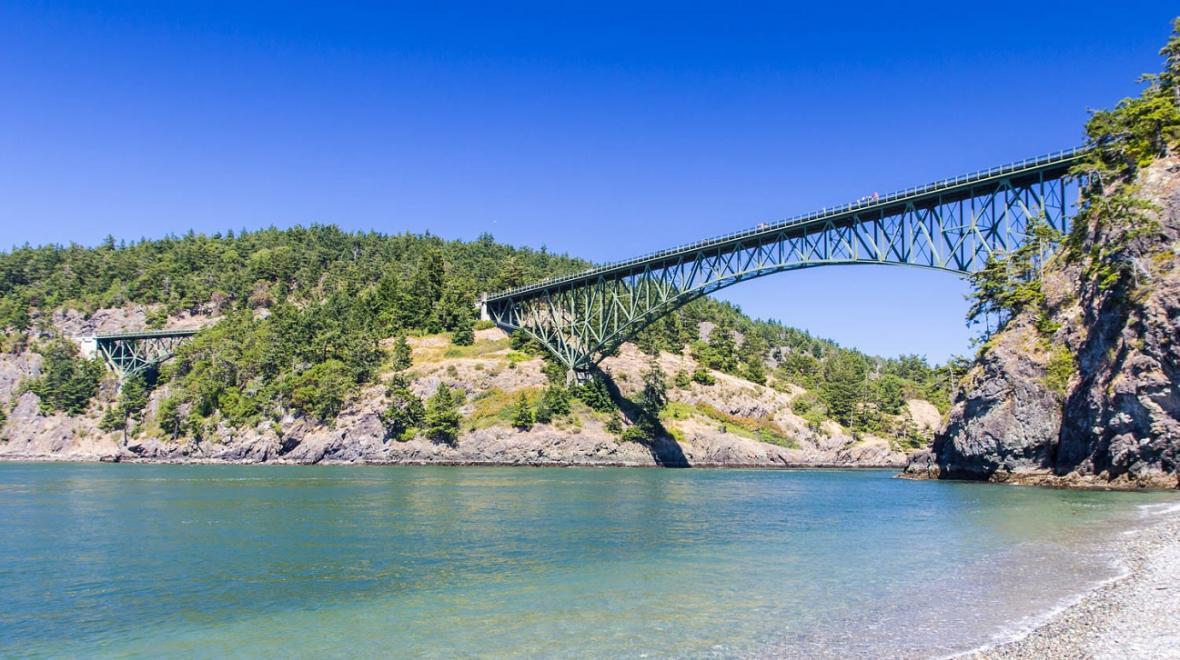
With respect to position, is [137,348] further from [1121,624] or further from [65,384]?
[1121,624]

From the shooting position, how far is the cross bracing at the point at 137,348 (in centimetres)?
12975

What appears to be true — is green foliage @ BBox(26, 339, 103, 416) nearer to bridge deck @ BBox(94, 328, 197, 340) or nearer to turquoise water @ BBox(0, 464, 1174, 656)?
bridge deck @ BBox(94, 328, 197, 340)

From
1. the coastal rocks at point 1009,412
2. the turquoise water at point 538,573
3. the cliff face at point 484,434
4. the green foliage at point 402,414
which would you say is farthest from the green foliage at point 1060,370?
the green foliage at point 402,414

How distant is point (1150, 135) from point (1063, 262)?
10.1 m

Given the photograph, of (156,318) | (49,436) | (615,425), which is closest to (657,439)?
→ (615,425)

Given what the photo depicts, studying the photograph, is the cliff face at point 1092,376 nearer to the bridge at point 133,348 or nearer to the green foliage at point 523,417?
the green foliage at point 523,417

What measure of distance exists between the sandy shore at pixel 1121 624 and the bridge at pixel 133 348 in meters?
138

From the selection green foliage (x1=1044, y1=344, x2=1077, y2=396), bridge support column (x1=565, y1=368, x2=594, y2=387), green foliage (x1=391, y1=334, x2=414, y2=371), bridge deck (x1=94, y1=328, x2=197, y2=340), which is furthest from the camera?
bridge deck (x1=94, y1=328, x2=197, y2=340)

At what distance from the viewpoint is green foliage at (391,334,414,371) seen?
10421 centimetres

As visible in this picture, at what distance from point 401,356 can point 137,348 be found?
59.1 meters

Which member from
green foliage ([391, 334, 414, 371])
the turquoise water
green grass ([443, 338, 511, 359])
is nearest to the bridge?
green foliage ([391, 334, 414, 371])

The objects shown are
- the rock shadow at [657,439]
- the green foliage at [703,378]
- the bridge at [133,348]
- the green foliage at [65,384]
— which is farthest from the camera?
the bridge at [133,348]

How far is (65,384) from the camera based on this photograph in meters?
123

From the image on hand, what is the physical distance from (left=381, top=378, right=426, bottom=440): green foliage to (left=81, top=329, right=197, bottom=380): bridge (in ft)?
182
